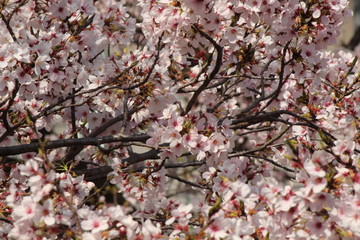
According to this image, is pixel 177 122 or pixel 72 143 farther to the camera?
pixel 72 143

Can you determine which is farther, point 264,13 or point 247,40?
point 247,40

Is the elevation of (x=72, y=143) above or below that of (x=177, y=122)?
below

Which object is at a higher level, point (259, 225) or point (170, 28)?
point (170, 28)

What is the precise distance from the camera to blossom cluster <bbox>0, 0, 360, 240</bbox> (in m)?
3.19

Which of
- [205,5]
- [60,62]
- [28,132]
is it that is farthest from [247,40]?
[28,132]

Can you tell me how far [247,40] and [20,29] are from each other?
2096 millimetres

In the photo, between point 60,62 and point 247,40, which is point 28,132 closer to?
point 60,62

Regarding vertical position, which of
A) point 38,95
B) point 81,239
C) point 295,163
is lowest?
point 38,95

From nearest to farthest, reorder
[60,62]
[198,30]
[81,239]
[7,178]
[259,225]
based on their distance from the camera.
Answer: [81,239], [259,225], [198,30], [60,62], [7,178]

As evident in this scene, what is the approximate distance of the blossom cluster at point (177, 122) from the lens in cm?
319

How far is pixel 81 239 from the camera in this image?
10.1 ft

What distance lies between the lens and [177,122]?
421 centimetres

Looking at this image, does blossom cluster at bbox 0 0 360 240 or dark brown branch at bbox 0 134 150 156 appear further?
dark brown branch at bbox 0 134 150 156

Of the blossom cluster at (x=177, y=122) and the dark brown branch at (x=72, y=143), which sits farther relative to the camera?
the dark brown branch at (x=72, y=143)
